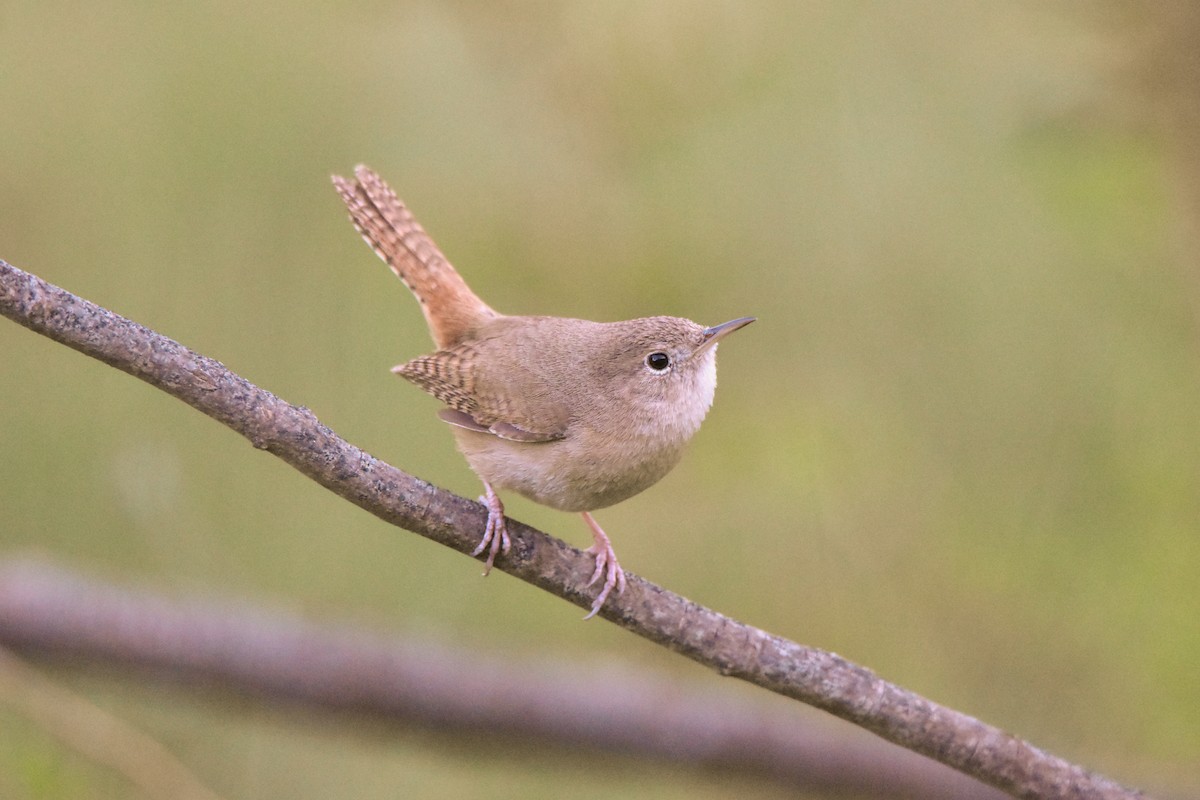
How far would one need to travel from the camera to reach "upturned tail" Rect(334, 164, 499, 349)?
4.09 meters

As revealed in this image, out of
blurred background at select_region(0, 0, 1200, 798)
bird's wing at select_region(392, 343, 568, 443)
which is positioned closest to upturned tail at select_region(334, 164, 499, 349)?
bird's wing at select_region(392, 343, 568, 443)

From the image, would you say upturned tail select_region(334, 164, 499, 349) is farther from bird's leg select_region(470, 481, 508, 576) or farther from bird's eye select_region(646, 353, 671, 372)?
bird's leg select_region(470, 481, 508, 576)

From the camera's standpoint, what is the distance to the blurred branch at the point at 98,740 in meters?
3.68

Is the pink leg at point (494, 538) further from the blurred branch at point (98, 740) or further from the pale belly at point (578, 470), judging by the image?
the blurred branch at point (98, 740)

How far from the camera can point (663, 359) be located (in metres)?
3.59

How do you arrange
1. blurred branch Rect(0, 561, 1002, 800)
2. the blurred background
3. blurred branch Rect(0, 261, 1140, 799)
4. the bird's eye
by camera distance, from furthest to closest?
blurred branch Rect(0, 561, 1002, 800)
the blurred background
the bird's eye
blurred branch Rect(0, 261, 1140, 799)

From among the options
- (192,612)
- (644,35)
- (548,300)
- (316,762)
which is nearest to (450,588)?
(316,762)

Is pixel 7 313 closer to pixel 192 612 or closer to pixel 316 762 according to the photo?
pixel 192 612

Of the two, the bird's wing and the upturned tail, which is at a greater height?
the upturned tail

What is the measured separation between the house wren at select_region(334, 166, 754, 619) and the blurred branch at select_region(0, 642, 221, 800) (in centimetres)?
147

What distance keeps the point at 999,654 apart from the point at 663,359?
87.6 inches

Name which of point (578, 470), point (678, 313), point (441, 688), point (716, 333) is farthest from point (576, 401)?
point (441, 688)

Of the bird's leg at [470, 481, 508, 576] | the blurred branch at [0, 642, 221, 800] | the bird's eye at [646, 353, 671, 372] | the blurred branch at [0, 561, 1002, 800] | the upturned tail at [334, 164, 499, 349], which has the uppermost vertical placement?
the upturned tail at [334, 164, 499, 349]

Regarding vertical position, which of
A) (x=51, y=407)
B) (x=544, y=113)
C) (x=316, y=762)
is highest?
(x=544, y=113)
